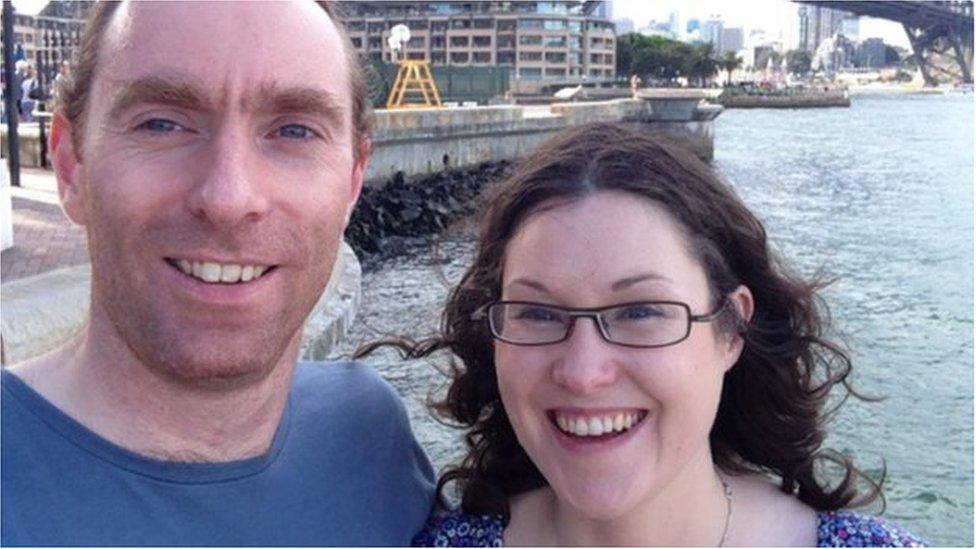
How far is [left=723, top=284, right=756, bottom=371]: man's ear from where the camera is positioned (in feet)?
6.13

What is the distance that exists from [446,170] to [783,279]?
60.9ft

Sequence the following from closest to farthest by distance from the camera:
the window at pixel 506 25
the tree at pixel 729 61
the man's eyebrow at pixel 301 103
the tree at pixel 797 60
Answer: the man's eyebrow at pixel 301 103, the window at pixel 506 25, the tree at pixel 729 61, the tree at pixel 797 60

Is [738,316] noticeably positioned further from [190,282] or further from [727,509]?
[190,282]

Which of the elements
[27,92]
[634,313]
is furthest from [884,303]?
[634,313]

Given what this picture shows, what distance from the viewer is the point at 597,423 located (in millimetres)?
1668

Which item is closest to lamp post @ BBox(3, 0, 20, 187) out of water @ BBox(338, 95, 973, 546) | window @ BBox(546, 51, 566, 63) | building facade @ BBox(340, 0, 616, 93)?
water @ BBox(338, 95, 973, 546)

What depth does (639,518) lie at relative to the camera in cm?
183

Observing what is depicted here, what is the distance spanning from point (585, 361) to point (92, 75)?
806mm

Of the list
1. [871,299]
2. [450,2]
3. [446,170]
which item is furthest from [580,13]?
[871,299]

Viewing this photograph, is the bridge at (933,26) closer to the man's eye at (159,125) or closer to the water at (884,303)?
the water at (884,303)

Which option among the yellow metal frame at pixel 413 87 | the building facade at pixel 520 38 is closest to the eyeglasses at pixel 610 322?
the yellow metal frame at pixel 413 87

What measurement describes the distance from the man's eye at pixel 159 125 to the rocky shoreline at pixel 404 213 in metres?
13.3

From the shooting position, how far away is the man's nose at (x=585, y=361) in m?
1.66

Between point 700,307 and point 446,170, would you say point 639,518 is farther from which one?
point 446,170
